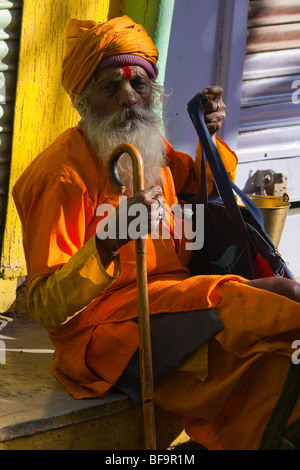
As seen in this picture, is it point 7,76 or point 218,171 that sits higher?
point 7,76

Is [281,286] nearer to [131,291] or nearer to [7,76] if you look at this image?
[131,291]

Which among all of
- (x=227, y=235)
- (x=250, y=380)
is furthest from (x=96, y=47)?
(x=250, y=380)

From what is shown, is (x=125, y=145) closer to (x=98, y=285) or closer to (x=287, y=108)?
(x=98, y=285)

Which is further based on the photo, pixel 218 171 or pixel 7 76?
pixel 7 76

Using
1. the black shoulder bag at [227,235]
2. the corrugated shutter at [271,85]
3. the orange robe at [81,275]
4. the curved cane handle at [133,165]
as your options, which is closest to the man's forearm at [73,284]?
the orange robe at [81,275]

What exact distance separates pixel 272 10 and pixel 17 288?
2.72m

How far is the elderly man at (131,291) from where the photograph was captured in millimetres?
3133

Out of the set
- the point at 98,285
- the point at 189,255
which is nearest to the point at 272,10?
the point at 189,255

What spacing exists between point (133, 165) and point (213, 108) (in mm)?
1017

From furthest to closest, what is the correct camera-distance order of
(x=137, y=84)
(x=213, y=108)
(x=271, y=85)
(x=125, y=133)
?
1. (x=271, y=85)
2. (x=213, y=108)
3. (x=137, y=84)
4. (x=125, y=133)

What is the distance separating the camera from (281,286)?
324cm

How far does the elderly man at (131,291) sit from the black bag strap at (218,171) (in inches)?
7.9

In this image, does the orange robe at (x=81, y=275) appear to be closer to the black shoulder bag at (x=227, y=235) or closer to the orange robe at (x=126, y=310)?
the orange robe at (x=126, y=310)
